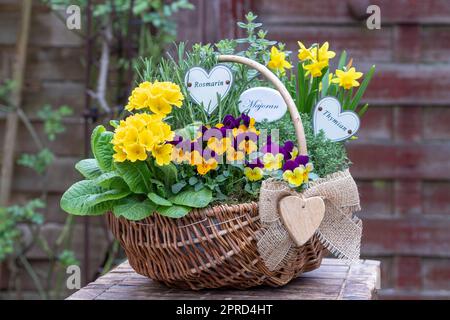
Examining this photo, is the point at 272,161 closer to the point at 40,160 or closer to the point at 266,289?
the point at 266,289

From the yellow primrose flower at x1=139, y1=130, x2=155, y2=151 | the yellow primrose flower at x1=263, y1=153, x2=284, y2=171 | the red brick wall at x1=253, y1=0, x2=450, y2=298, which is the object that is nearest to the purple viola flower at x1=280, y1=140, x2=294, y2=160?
the yellow primrose flower at x1=263, y1=153, x2=284, y2=171

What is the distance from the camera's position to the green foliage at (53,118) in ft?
8.11

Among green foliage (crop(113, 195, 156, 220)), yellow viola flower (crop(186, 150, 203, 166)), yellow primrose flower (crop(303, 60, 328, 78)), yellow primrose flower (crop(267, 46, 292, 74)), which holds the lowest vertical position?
green foliage (crop(113, 195, 156, 220))

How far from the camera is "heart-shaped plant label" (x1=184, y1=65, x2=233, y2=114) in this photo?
4.48 ft

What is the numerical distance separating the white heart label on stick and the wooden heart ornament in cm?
16

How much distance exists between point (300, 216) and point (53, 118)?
1.39 meters

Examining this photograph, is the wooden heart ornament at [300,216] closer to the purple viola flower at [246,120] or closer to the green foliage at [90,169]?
the purple viola flower at [246,120]

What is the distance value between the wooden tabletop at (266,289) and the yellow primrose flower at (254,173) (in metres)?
0.21

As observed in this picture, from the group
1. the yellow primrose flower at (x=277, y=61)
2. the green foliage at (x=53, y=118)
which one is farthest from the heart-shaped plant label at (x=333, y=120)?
the green foliage at (x=53, y=118)

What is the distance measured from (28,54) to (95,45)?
0.22 metres

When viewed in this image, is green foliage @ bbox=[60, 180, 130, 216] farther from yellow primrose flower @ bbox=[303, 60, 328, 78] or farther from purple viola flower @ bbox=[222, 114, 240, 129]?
yellow primrose flower @ bbox=[303, 60, 328, 78]

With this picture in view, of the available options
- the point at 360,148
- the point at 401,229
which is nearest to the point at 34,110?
the point at 360,148

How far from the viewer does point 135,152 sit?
1.28 meters
